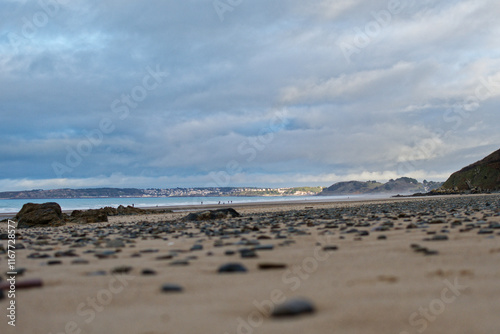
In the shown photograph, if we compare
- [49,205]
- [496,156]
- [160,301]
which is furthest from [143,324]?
[496,156]

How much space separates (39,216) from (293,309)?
17024 mm

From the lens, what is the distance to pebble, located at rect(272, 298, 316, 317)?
2.32 meters

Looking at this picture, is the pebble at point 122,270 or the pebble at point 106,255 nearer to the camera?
the pebble at point 122,270

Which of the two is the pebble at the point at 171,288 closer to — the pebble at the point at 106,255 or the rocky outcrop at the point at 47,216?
the pebble at the point at 106,255

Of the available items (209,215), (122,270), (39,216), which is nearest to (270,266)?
(122,270)

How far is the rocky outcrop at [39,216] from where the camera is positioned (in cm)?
1634

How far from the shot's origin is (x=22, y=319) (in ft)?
8.17

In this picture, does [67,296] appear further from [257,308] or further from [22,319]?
[257,308]

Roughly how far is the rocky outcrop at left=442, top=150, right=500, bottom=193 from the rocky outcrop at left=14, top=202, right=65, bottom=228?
246 feet

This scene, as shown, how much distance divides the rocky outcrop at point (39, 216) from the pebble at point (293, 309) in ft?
53.5

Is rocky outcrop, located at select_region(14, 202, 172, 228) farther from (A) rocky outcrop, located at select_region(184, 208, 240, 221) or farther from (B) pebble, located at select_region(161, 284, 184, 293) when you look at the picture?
(B) pebble, located at select_region(161, 284, 184, 293)

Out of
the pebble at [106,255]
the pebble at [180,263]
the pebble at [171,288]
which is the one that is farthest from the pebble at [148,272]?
the pebble at [106,255]

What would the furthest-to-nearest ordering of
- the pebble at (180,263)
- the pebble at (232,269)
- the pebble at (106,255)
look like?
the pebble at (106,255), the pebble at (180,263), the pebble at (232,269)

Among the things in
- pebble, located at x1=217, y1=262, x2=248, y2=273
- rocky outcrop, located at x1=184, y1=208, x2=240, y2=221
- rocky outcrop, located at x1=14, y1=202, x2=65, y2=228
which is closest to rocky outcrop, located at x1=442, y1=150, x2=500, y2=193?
rocky outcrop, located at x1=184, y1=208, x2=240, y2=221
